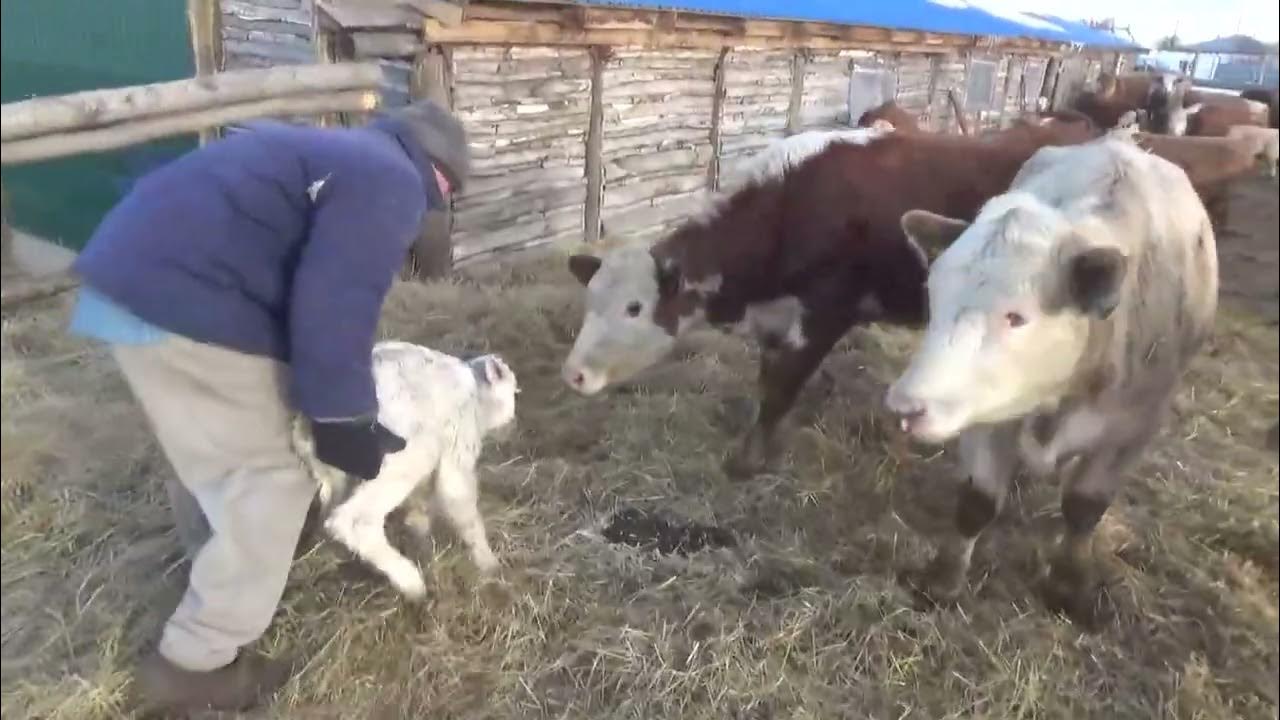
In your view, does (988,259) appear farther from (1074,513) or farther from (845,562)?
(845,562)

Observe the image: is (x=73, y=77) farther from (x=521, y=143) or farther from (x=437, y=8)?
(x=521, y=143)

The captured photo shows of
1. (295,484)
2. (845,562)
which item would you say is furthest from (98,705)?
(845,562)

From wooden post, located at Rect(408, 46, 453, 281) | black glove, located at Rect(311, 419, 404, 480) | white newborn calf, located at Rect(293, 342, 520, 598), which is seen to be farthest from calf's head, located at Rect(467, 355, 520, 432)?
wooden post, located at Rect(408, 46, 453, 281)

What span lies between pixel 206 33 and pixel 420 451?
391 cm

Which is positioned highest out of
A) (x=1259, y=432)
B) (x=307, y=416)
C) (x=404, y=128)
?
(x=404, y=128)

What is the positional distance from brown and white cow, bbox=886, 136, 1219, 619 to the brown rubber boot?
1.93m

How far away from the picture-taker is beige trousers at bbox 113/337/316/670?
2.35 m

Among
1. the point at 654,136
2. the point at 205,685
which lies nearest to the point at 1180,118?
the point at 205,685

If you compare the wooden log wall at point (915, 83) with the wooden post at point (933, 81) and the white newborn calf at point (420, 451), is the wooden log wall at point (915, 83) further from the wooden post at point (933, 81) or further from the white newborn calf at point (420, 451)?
the white newborn calf at point (420, 451)

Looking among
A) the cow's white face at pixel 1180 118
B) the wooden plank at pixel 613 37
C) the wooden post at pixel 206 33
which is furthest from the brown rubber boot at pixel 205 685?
the wooden plank at pixel 613 37

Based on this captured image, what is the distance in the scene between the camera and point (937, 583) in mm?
3377

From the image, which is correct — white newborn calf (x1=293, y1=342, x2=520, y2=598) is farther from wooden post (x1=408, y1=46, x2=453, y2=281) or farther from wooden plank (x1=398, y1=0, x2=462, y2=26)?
wooden plank (x1=398, y1=0, x2=462, y2=26)

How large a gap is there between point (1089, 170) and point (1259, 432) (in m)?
1.30

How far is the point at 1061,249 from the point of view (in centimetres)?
263
